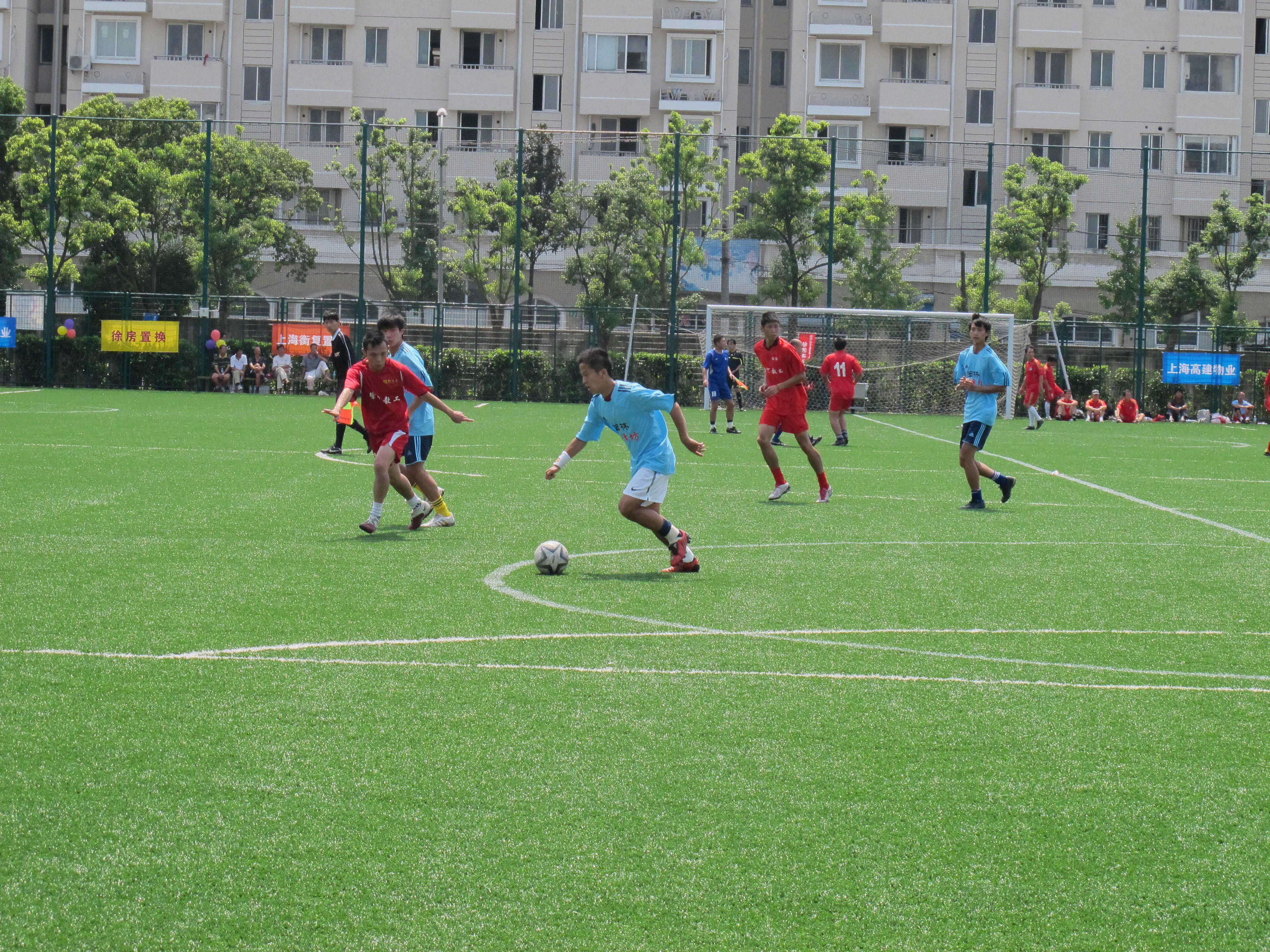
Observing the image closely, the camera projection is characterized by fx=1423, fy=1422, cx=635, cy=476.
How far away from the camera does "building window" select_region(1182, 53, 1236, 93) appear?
61.3 metres

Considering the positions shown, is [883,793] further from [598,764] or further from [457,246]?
[457,246]

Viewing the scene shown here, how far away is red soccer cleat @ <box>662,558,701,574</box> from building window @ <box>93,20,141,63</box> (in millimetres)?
58861

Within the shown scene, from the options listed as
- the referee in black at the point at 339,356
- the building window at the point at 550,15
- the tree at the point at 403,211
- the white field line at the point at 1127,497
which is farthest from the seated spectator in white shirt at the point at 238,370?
the building window at the point at 550,15

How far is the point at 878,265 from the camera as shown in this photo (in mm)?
45688

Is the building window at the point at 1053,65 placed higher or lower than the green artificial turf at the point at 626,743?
higher

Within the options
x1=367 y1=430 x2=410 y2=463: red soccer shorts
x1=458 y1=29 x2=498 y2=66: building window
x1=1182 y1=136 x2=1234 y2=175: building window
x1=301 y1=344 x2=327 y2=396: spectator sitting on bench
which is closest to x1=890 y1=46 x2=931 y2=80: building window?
x1=1182 y1=136 x2=1234 y2=175: building window

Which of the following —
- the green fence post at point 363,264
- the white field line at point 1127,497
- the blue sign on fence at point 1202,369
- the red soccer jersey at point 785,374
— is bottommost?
the white field line at point 1127,497

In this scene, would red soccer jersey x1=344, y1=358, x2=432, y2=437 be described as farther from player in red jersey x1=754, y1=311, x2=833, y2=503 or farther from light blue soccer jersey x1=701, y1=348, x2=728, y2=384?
light blue soccer jersey x1=701, y1=348, x2=728, y2=384

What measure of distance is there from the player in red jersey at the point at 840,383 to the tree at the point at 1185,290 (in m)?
27.8

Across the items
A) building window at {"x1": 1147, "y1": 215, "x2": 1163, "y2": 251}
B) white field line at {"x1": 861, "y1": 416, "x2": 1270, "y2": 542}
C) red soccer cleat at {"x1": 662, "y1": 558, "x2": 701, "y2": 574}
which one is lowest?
red soccer cleat at {"x1": 662, "y1": 558, "x2": 701, "y2": 574}

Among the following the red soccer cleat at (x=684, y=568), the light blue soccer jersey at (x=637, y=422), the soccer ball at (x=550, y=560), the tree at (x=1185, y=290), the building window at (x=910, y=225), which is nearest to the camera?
the soccer ball at (x=550, y=560)

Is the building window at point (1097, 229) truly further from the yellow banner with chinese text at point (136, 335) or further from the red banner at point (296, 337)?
the yellow banner with chinese text at point (136, 335)

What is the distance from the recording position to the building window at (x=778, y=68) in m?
65.3

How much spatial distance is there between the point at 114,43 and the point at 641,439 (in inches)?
2315
